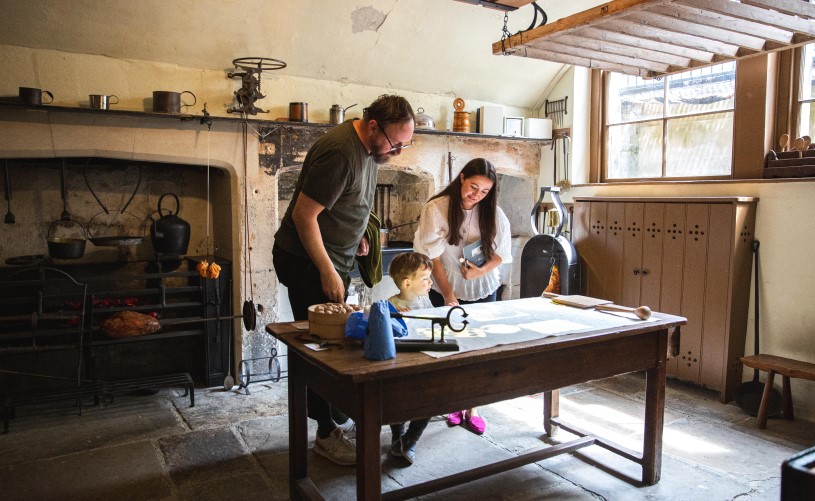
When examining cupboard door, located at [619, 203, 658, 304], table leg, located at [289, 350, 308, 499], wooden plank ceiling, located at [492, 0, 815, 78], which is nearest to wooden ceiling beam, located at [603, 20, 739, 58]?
wooden plank ceiling, located at [492, 0, 815, 78]

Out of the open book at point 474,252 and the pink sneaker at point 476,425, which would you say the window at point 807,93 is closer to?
the open book at point 474,252

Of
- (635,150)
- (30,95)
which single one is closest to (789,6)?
(635,150)

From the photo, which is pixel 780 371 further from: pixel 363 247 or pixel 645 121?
pixel 363 247

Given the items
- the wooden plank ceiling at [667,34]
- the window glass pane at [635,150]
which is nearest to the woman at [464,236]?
the wooden plank ceiling at [667,34]

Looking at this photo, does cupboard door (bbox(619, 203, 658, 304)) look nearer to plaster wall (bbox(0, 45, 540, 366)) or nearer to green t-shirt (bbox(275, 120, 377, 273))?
plaster wall (bbox(0, 45, 540, 366))

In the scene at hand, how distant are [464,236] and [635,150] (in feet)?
8.31

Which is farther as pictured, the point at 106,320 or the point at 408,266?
the point at 106,320

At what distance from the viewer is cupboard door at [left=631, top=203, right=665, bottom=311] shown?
15.4 ft

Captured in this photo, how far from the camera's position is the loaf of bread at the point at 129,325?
4.07 meters

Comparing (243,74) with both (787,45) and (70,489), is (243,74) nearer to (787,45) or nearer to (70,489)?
(70,489)

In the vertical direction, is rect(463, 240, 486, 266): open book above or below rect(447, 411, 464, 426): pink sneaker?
above

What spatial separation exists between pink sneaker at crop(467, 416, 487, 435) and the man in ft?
2.67

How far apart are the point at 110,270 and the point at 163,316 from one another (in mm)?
530

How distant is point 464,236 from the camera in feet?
11.8
